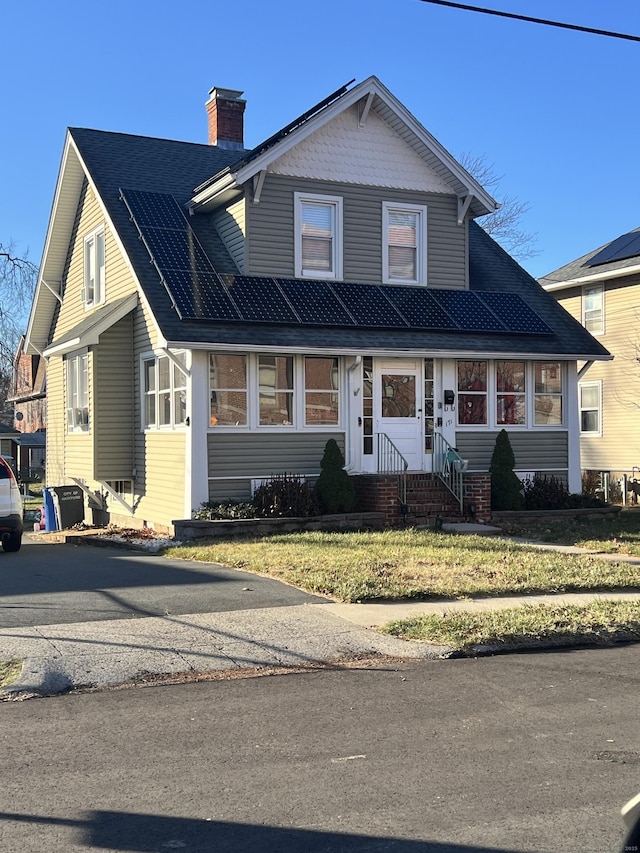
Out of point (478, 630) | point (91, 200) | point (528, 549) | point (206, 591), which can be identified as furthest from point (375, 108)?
point (478, 630)

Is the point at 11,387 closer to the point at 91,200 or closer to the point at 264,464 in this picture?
the point at 91,200

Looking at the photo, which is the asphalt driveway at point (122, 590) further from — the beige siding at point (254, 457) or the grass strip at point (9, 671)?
the beige siding at point (254, 457)

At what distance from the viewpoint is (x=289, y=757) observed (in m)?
5.60

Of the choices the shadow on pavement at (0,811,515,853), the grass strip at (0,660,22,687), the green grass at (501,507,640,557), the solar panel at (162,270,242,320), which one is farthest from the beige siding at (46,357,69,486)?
the shadow on pavement at (0,811,515,853)

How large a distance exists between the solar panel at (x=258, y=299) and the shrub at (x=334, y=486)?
2573 mm

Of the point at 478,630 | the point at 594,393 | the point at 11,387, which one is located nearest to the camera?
the point at 478,630

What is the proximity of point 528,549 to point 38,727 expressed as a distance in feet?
30.1

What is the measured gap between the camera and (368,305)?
1845 centimetres

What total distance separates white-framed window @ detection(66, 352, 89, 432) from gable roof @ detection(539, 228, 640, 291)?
15509 mm

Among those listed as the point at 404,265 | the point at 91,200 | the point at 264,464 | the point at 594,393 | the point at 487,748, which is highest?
the point at 91,200

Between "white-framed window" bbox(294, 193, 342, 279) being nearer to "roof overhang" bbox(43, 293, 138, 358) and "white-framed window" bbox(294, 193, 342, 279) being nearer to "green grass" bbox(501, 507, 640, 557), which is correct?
"roof overhang" bbox(43, 293, 138, 358)

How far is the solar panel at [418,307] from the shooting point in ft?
60.7

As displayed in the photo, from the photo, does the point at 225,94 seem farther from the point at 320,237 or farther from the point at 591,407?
the point at 591,407

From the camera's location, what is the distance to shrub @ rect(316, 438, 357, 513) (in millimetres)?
16750
